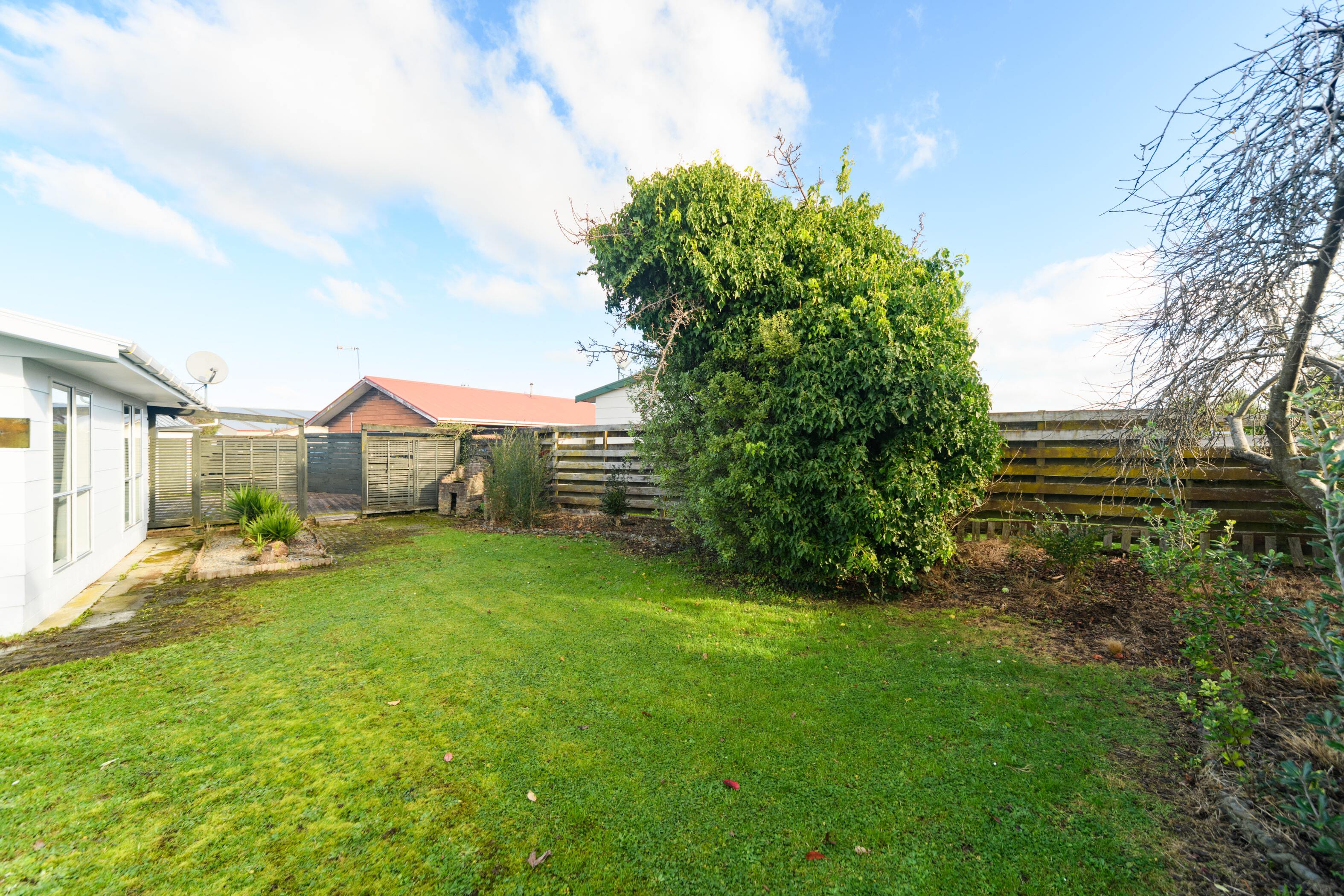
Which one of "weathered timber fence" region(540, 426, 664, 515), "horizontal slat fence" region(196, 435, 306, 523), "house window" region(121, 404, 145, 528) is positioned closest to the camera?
"house window" region(121, 404, 145, 528)

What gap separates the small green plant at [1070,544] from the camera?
5031 mm

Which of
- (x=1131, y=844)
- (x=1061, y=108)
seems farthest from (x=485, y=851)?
(x=1061, y=108)

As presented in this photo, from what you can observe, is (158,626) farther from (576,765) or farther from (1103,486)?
(1103,486)

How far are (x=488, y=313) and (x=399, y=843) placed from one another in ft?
57.2

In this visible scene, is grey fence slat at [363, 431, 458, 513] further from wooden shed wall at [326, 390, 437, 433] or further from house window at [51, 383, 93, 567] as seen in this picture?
house window at [51, 383, 93, 567]

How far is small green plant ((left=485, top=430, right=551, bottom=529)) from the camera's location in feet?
33.5

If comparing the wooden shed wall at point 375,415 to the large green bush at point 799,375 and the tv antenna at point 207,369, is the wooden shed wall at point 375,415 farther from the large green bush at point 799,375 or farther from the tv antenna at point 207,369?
the large green bush at point 799,375

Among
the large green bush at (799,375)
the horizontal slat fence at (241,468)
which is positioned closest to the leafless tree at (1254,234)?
the large green bush at (799,375)

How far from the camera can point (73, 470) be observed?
18.1ft

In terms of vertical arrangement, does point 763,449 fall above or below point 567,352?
below

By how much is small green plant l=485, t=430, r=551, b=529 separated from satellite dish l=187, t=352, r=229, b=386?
21.7 feet

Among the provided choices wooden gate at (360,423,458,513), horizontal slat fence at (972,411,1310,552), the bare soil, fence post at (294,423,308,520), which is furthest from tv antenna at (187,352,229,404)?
horizontal slat fence at (972,411,1310,552)

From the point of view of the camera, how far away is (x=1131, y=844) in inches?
81.4

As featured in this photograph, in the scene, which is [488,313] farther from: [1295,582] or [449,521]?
[1295,582]
